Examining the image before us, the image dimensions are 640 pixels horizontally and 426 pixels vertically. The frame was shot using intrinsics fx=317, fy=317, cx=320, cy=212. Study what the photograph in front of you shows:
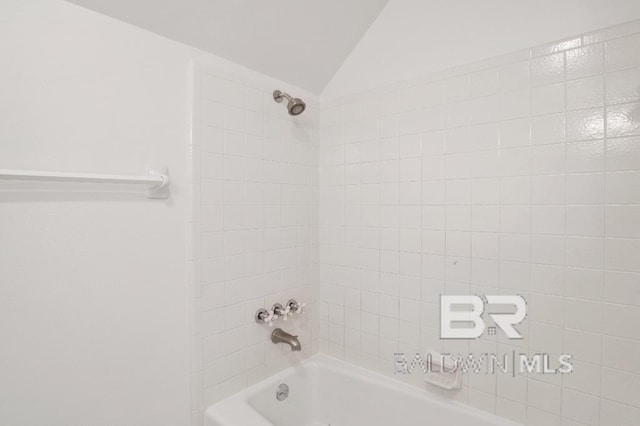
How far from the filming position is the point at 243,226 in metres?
1.56

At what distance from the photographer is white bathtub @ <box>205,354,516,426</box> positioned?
1389mm

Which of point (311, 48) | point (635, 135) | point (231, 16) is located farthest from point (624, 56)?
point (231, 16)

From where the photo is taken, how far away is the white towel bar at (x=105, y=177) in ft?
2.96

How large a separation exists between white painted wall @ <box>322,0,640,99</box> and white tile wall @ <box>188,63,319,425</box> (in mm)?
398

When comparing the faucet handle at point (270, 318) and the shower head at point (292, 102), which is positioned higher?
the shower head at point (292, 102)

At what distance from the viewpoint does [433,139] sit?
152 cm

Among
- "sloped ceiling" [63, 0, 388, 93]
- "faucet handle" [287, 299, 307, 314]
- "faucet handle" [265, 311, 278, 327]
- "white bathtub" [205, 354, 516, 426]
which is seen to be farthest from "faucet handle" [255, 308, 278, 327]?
"sloped ceiling" [63, 0, 388, 93]

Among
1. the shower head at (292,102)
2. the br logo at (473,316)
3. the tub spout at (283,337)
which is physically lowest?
the tub spout at (283,337)

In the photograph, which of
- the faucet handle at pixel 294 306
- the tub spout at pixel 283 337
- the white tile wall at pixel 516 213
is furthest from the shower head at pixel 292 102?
the tub spout at pixel 283 337

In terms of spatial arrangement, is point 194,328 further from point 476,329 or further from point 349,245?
point 476,329

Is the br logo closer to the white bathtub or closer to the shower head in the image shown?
the white bathtub

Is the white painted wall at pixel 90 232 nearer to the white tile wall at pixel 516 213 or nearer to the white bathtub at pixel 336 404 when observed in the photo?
the white bathtub at pixel 336 404

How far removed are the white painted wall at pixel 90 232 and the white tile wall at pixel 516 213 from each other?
0.96m

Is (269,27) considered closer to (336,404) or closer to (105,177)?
(105,177)
